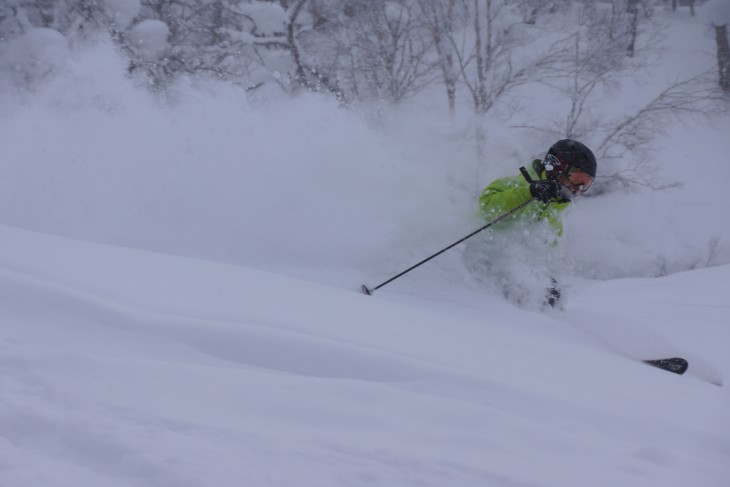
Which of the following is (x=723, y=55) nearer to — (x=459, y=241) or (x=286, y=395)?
(x=459, y=241)

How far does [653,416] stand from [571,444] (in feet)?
1.83

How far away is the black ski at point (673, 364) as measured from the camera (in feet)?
10.8

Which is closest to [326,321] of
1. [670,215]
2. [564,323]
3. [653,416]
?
[653,416]

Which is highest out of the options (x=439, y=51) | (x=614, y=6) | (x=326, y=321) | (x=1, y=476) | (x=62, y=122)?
(x=614, y=6)

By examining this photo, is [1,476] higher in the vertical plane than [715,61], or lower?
lower

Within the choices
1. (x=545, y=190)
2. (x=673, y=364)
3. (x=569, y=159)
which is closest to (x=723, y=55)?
(x=569, y=159)

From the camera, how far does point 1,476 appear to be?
1.33 metres

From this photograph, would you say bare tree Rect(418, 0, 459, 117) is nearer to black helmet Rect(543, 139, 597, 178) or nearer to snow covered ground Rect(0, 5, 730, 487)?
snow covered ground Rect(0, 5, 730, 487)

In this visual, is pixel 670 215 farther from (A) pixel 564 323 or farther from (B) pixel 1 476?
(B) pixel 1 476

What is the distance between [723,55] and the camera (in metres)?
20.6

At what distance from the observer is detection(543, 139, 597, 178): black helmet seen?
14.3 ft

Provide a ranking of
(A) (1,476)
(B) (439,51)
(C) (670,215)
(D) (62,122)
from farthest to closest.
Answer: (C) (670,215) < (B) (439,51) < (D) (62,122) < (A) (1,476)

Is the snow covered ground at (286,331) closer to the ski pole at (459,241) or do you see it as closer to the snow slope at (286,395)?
the snow slope at (286,395)

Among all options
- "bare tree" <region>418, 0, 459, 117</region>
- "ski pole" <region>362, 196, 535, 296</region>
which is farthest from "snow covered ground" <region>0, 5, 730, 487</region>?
"bare tree" <region>418, 0, 459, 117</region>
